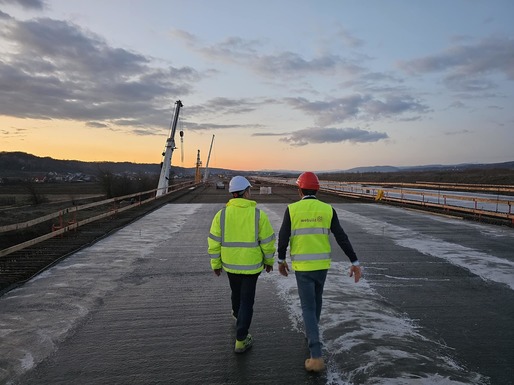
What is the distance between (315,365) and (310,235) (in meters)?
1.23

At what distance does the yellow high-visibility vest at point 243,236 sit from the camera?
4301 mm

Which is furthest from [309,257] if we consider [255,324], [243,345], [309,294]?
[255,324]

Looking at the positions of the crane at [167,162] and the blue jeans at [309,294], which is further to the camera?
the crane at [167,162]

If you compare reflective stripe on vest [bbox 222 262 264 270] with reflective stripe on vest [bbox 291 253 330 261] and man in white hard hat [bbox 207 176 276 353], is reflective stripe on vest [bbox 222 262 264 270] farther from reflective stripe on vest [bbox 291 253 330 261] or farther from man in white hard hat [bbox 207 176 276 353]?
reflective stripe on vest [bbox 291 253 330 261]

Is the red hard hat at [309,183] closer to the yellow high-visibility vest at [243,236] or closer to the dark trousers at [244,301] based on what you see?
the yellow high-visibility vest at [243,236]

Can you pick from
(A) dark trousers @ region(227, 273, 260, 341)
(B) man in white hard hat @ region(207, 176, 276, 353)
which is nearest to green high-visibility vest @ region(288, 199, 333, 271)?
(B) man in white hard hat @ region(207, 176, 276, 353)

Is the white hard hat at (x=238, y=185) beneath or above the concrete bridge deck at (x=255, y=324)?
above

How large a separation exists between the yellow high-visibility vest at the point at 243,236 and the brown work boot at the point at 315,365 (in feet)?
3.35

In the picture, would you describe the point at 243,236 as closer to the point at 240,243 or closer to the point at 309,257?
the point at 240,243

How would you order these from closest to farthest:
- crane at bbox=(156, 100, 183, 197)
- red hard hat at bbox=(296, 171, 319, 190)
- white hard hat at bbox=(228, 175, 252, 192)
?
red hard hat at bbox=(296, 171, 319, 190), white hard hat at bbox=(228, 175, 252, 192), crane at bbox=(156, 100, 183, 197)

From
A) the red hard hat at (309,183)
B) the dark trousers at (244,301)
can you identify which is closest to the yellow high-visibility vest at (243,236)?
the dark trousers at (244,301)

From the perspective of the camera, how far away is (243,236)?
431 centimetres

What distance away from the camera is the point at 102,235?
1240 centimetres

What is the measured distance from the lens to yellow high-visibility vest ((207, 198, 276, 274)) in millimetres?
4301
